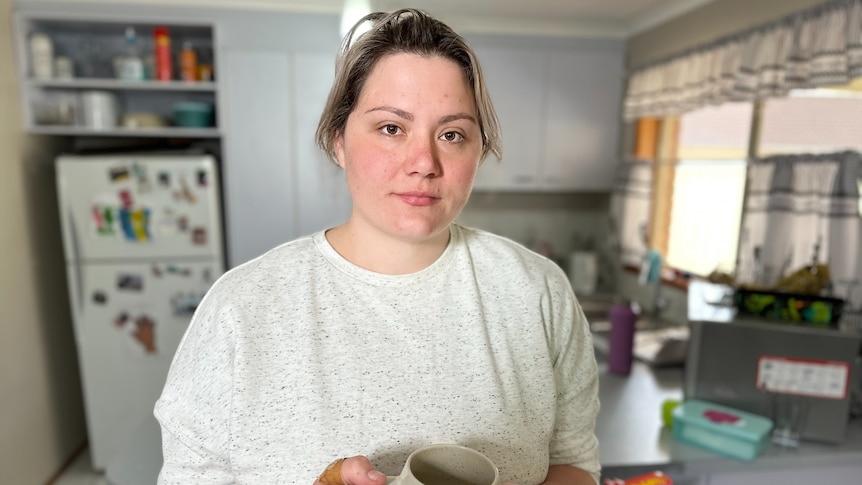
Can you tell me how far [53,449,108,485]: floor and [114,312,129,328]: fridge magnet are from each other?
31.4 inches

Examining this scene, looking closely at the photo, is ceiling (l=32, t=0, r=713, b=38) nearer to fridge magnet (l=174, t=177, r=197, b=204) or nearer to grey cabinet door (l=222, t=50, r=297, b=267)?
grey cabinet door (l=222, t=50, r=297, b=267)

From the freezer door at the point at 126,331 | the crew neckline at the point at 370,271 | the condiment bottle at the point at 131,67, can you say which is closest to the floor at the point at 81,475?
the freezer door at the point at 126,331

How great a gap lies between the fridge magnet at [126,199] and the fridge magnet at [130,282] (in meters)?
0.33

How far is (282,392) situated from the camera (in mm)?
673

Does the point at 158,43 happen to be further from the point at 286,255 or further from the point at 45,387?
the point at 286,255

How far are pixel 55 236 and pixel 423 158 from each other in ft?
9.28

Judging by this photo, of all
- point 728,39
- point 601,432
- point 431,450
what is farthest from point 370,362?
point 728,39

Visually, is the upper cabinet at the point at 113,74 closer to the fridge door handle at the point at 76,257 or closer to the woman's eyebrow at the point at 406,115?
the fridge door handle at the point at 76,257

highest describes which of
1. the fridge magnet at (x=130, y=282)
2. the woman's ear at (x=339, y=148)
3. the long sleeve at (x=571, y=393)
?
the woman's ear at (x=339, y=148)

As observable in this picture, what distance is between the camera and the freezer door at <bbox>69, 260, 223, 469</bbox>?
2.48 metres

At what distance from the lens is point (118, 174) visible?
2.41 metres

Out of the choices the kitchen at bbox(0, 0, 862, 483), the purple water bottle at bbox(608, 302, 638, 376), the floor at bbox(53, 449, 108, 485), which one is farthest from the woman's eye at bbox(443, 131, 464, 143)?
the floor at bbox(53, 449, 108, 485)

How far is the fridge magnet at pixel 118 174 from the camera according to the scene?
7.89 ft

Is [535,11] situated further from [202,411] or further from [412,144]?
[202,411]
